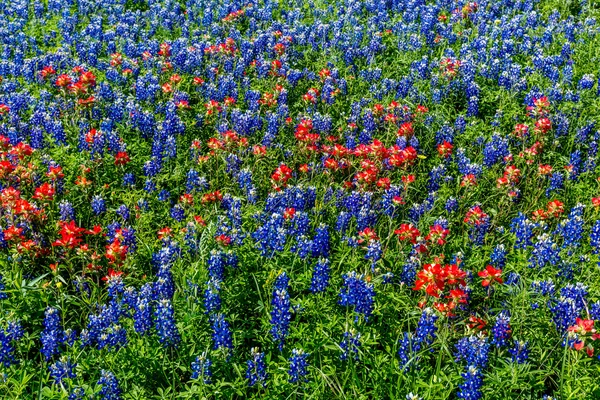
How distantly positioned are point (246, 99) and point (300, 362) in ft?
13.9

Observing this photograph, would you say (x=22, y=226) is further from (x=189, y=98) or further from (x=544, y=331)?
(x=544, y=331)

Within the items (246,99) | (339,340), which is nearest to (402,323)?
(339,340)

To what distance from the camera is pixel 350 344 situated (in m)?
→ 3.50

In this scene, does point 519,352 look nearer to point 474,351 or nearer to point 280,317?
point 474,351

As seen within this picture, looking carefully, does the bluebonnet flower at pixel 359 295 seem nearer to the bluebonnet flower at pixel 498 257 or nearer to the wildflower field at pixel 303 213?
the wildflower field at pixel 303 213

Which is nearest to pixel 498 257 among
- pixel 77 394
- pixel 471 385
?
pixel 471 385

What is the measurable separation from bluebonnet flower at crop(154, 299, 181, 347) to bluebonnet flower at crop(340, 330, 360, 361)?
98 centimetres

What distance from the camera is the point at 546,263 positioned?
4332 mm

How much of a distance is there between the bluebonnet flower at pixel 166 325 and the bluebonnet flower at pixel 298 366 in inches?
27.8

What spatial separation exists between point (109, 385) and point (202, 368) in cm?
51

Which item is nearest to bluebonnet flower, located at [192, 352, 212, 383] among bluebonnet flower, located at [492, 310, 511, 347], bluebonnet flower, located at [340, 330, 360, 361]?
bluebonnet flower, located at [340, 330, 360, 361]

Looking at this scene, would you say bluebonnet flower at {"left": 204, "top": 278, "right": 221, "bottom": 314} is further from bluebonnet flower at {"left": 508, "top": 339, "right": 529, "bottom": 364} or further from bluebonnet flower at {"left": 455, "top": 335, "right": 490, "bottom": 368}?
bluebonnet flower at {"left": 508, "top": 339, "right": 529, "bottom": 364}

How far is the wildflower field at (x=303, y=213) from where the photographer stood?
140 inches

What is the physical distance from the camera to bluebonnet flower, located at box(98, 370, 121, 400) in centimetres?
326
